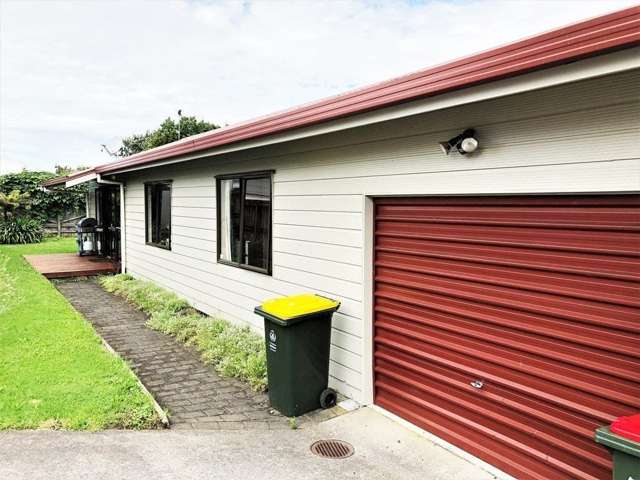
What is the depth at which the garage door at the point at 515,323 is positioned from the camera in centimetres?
282

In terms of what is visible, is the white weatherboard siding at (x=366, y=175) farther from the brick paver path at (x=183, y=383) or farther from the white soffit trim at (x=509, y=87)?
the brick paver path at (x=183, y=383)

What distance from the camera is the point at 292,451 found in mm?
3742

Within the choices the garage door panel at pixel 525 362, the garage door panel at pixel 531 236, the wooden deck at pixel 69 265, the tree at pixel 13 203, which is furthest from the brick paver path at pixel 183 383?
the tree at pixel 13 203

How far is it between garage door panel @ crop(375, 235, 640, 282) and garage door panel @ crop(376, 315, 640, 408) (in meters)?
0.58

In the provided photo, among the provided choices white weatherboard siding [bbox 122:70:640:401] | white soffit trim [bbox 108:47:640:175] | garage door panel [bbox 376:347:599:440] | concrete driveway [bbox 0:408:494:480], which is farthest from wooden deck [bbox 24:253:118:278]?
garage door panel [bbox 376:347:599:440]

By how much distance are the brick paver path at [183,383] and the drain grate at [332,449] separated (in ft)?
1.52

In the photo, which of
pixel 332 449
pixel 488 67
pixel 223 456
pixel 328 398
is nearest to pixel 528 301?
pixel 488 67

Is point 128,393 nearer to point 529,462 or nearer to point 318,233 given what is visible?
point 318,233

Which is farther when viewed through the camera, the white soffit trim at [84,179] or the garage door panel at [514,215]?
the white soffit trim at [84,179]

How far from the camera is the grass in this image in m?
5.30

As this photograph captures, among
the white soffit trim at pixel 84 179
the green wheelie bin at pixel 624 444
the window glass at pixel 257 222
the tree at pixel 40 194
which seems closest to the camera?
the green wheelie bin at pixel 624 444

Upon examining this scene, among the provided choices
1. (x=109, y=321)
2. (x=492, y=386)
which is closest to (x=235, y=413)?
(x=492, y=386)

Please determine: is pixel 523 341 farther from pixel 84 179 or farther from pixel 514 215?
pixel 84 179

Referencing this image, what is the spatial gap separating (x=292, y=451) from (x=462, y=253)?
76.5 inches
